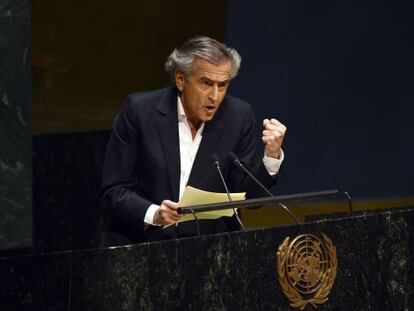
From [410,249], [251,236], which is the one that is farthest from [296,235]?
[410,249]

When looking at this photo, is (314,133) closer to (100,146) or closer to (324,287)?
(100,146)

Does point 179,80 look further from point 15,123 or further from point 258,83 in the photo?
point 258,83

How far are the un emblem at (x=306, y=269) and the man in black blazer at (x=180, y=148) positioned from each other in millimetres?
385

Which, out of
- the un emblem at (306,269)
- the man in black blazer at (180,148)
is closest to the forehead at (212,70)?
the man in black blazer at (180,148)

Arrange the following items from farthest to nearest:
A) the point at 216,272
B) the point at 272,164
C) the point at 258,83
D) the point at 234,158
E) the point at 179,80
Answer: the point at 258,83 → the point at 179,80 → the point at 272,164 → the point at 234,158 → the point at 216,272

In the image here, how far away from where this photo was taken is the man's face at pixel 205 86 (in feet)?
13.6

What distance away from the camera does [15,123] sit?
4.36 metres

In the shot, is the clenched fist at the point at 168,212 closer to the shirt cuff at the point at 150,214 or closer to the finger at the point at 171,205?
the finger at the point at 171,205

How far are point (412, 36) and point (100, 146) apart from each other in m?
1.45

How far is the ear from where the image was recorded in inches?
166

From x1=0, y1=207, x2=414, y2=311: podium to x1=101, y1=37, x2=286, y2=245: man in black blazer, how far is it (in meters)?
0.39

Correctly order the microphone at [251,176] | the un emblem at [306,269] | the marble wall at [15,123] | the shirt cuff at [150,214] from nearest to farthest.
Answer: the un emblem at [306,269] < the microphone at [251,176] < the shirt cuff at [150,214] < the marble wall at [15,123]

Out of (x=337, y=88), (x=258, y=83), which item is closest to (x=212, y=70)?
(x=258, y=83)

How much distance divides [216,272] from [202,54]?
75 centimetres
